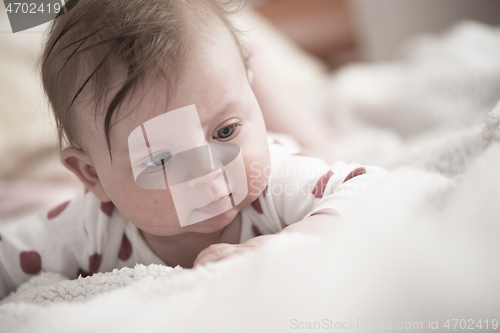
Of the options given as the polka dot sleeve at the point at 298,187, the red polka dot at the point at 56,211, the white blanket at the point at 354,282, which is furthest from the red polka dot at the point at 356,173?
the red polka dot at the point at 56,211

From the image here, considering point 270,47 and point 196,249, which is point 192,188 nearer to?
point 196,249

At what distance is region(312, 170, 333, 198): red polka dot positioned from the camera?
554 millimetres

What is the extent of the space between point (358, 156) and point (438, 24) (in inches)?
73.5

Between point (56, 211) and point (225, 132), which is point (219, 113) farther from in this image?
point (56, 211)

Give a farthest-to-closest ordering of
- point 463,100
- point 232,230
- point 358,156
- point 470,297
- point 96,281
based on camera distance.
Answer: point 463,100 → point 358,156 → point 232,230 → point 96,281 → point 470,297

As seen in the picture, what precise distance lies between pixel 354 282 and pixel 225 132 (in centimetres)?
27

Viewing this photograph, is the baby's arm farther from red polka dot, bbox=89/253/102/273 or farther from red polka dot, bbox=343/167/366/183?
red polka dot, bbox=89/253/102/273

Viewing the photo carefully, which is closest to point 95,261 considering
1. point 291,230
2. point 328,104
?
point 291,230

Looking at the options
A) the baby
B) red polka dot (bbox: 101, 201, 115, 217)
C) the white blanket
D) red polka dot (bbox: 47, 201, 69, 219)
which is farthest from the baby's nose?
red polka dot (bbox: 47, 201, 69, 219)

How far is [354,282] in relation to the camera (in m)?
0.31

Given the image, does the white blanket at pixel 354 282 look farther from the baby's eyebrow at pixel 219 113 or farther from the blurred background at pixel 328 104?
the blurred background at pixel 328 104

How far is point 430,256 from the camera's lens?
1.05 feet

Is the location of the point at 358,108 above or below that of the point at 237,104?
below

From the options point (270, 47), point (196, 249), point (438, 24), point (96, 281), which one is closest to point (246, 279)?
point (96, 281)
